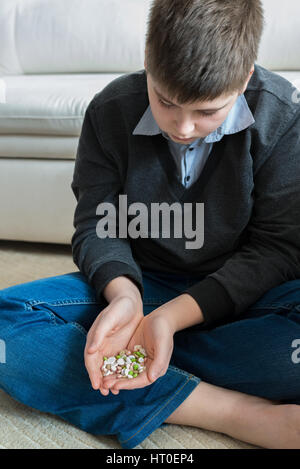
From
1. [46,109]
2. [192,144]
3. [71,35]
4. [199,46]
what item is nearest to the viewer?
[199,46]

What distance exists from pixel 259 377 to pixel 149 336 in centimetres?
17

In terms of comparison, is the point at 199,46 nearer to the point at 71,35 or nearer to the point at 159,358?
the point at 159,358

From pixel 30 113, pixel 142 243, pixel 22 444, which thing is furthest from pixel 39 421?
pixel 30 113

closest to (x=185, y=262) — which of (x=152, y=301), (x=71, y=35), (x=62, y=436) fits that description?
(x=152, y=301)

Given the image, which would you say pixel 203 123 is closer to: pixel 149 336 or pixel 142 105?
pixel 142 105

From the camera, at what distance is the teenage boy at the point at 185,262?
67 centimetres

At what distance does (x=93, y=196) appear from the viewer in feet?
2.97

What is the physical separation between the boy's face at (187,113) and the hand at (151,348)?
0.87 ft

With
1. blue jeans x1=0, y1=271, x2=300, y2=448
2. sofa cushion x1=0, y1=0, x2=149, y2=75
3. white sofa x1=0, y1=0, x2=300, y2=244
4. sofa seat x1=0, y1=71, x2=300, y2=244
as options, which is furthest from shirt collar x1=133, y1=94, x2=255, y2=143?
sofa cushion x1=0, y1=0, x2=149, y2=75

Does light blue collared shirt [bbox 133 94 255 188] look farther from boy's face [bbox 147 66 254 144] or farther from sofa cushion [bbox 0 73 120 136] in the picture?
sofa cushion [bbox 0 73 120 136]

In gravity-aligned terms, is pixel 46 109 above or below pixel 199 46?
below

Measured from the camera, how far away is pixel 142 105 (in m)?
0.85

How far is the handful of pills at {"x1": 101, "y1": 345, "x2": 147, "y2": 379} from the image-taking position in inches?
28.0

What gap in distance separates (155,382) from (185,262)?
22 cm
